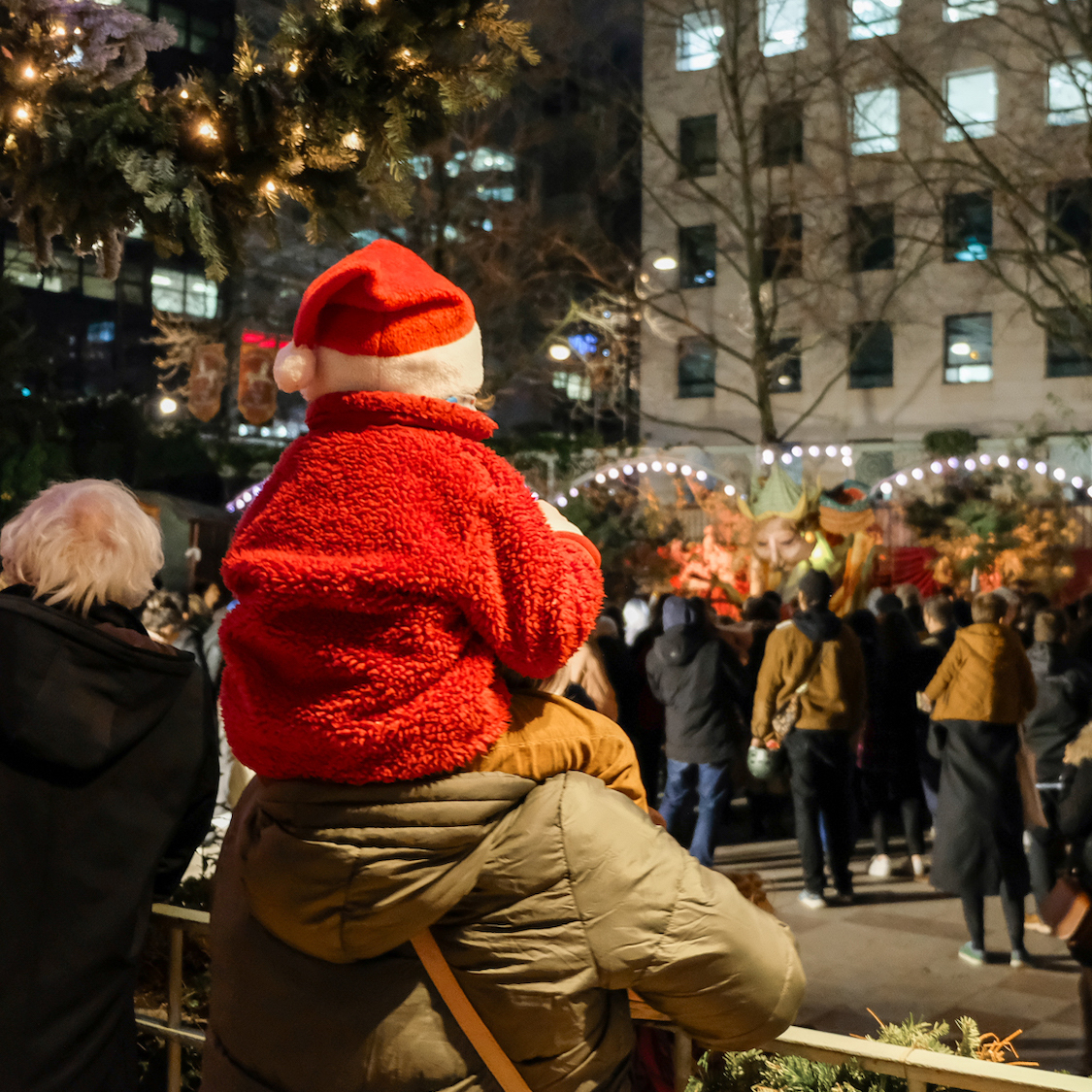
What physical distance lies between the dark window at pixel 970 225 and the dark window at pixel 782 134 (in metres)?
3.91

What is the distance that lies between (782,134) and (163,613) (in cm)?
2427

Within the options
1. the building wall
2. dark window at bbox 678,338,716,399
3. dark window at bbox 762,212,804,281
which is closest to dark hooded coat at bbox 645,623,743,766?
the building wall

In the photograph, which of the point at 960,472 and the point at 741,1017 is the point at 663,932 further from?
the point at 960,472

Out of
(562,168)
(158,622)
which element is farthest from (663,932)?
(562,168)

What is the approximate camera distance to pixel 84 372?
1443 inches

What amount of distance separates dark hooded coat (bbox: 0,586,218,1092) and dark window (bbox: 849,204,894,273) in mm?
26729

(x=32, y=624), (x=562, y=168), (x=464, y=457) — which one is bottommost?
(x=32, y=624)

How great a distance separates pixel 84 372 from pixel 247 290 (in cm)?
1038

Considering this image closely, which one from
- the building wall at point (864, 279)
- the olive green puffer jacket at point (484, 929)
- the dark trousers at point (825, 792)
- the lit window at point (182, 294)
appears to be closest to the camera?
the olive green puffer jacket at point (484, 929)

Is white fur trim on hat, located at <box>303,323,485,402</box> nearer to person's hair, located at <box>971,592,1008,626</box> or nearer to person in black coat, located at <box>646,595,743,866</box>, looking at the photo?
person's hair, located at <box>971,592,1008,626</box>

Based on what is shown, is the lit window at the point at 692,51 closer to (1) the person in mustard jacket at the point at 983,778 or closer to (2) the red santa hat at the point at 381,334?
(1) the person in mustard jacket at the point at 983,778

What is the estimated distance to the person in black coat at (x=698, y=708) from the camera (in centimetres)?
748

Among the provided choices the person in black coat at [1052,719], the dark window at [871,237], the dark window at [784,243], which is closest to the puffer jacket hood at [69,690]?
the person in black coat at [1052,719]

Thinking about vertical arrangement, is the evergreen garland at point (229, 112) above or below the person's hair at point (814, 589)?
above
